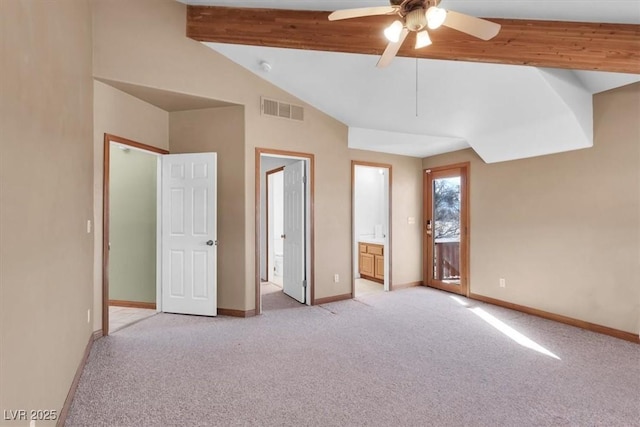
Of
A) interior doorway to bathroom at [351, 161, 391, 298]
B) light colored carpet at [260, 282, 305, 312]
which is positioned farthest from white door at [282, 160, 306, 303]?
interior doorway to bathroom at [351, 161, 391, 298]

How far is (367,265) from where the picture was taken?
640 centimetres

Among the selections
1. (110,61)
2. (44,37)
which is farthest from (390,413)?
(110,61)

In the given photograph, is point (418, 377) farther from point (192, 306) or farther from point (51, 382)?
point (192, 306)

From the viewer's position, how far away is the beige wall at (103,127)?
3229 millimetres

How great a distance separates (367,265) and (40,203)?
17.9 feet

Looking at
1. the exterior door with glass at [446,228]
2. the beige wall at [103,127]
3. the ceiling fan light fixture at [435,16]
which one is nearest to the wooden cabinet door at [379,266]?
the exterior door with glass at [446,228]

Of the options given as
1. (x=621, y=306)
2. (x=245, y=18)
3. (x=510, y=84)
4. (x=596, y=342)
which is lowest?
(x=596, y=342)

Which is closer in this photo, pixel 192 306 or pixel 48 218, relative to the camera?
pixel 48 218

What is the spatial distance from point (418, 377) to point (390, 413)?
1.82 ft

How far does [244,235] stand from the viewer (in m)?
3.99

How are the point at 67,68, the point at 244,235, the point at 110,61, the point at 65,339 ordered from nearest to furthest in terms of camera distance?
the point at 65,339, the point at 67,68, the point at 110,61, the point at 244,235

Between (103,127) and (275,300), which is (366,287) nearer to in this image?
(275,300)

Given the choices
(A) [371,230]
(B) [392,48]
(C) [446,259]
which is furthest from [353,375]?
(A) [371,230]

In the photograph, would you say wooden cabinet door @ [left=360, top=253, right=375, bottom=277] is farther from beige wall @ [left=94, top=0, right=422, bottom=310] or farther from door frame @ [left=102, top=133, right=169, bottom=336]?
door frame @ [left=102, top=133, right=169, bottom=336]
